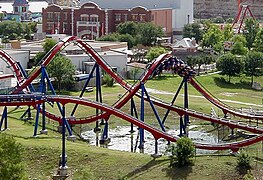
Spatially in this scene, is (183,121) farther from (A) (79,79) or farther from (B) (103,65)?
(A) (79,79)

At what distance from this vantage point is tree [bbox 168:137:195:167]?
31.0 meters

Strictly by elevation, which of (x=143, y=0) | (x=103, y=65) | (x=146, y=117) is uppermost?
(x=143, y=0)

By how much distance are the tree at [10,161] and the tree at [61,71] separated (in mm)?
29777

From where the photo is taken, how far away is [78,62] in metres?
Answer: 64.4

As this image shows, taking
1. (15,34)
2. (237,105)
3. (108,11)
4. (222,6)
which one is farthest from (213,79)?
(222,6)

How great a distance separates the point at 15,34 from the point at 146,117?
49.4 metres

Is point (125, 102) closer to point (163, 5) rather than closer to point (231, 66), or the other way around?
point (231, 66)

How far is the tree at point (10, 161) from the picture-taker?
2320cm

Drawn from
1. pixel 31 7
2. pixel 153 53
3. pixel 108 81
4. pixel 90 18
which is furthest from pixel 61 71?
pixel 31 7

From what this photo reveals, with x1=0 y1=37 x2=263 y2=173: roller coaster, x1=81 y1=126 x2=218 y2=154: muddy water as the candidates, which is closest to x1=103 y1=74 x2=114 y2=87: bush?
x1=0 y1=37 x2=263 y2=173: roller coaster

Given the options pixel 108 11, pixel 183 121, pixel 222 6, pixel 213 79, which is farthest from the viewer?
pixel 222 6

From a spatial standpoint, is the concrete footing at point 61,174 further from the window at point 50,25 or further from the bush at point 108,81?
the window at point 50,25

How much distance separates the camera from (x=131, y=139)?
134 feet

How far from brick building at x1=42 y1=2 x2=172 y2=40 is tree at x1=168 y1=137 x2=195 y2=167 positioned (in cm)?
6081
